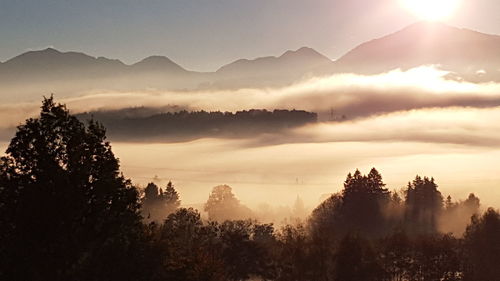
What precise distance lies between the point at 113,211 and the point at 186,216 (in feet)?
283

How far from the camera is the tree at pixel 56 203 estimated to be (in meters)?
28.6

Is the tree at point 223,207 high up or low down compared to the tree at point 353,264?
down

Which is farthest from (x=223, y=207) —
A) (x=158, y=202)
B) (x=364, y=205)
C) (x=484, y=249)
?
(x=484, y=249)

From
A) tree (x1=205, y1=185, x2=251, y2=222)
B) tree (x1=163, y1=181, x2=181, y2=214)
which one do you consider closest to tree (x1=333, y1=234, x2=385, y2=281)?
tree (x1=205, y1=185, x2=251, y2=222)

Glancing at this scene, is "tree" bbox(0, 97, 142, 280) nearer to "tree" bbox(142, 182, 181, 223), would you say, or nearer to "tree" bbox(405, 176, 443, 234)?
"tree" bbox(405, 176, 443, 234)

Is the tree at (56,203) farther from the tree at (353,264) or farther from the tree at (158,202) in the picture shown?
the tree at (158,202)

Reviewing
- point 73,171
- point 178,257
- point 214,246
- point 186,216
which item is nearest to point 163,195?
point 186,216

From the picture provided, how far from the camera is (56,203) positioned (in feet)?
94.2

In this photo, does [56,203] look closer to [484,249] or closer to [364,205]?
[484,249]

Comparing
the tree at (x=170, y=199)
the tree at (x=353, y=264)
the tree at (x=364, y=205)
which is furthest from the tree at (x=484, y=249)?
the tree at (x=170, y=199)

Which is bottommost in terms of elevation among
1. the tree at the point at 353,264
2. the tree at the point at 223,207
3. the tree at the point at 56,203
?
the tree at the point at 223,207

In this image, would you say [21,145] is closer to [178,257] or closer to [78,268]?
[78,268]

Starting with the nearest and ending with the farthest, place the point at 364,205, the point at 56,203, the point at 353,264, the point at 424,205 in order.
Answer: the point at 56,203
the point at 353,264
the point at 364,205
the point at 424,205

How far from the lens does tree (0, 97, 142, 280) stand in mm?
Answer: 28578
